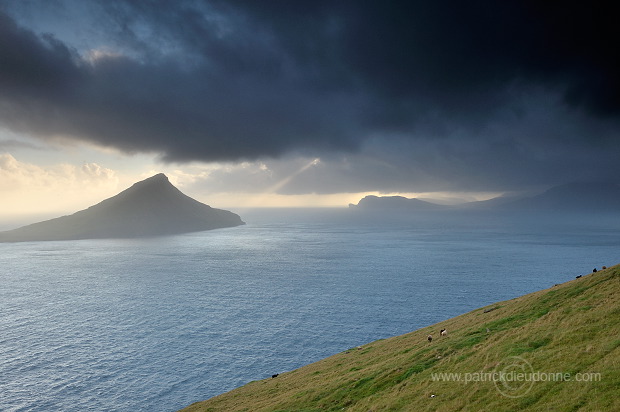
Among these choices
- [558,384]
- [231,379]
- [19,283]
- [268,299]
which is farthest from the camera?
[19,283]

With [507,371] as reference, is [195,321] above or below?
below

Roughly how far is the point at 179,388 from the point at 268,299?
66773 mm

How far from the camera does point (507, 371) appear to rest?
25391 mm

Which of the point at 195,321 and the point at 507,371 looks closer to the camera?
the point at 507,371

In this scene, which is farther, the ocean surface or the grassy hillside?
the ocean surface

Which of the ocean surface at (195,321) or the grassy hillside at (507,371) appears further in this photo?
the ocean surface at (195,321)

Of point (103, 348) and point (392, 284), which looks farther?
point (392, 284)

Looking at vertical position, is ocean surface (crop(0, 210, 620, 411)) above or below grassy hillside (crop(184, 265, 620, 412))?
below

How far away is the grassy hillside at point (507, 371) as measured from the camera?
2064 cm

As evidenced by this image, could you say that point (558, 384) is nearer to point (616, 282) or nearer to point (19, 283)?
point (616, 282)

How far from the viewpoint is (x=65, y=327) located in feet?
349

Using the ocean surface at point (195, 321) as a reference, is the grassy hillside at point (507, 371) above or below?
above

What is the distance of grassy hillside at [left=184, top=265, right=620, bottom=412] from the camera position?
20641mm

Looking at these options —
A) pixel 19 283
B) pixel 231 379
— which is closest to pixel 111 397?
pixel 231 379
